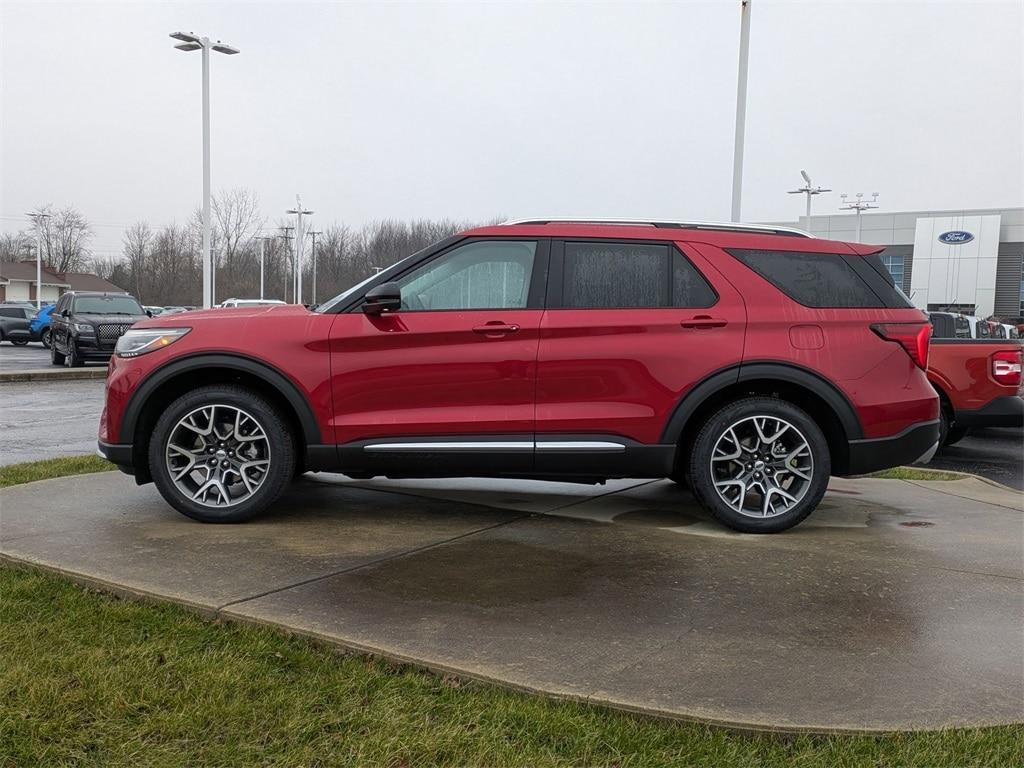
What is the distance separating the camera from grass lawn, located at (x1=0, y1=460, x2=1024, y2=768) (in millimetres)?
2561

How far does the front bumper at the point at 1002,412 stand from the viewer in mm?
9000

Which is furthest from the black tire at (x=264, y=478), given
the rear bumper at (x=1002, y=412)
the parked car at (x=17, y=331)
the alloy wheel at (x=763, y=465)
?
the parked car at (x=17, y=331)

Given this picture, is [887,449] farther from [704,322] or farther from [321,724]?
[321,724]

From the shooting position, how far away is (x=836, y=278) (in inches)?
205

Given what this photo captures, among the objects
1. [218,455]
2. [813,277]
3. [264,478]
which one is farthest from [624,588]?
[218,455]

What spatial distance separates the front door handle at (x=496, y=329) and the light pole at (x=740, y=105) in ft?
34.6

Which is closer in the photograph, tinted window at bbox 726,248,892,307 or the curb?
tinted window at bbox 726,248,892,307

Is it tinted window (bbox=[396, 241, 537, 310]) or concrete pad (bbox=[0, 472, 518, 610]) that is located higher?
tinted window (bbox=[396, 241, 537, 310])

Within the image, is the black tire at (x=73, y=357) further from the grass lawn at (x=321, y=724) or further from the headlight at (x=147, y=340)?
the grass lawn at (x=321, y=724)

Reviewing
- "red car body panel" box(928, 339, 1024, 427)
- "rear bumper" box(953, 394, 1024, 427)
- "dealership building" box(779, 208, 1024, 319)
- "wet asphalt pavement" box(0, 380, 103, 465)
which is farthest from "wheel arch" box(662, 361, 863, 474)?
"dealership building" box(779, 208, 1024, 319)

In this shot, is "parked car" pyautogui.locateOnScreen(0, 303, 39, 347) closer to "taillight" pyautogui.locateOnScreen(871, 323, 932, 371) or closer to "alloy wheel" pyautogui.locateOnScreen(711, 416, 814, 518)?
"alloy wheel" pyautogui.locateOnScreen(711, 416, 814, 518)

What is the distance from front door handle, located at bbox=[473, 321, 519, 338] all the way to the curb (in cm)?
1471

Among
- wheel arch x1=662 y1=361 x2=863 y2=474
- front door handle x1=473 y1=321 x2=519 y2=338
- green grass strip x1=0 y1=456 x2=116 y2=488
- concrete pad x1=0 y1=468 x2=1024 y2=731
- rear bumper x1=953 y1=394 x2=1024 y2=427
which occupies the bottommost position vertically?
green grass strip x1=0 y1=456 x2=116 y2=488

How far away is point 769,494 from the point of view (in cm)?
511
